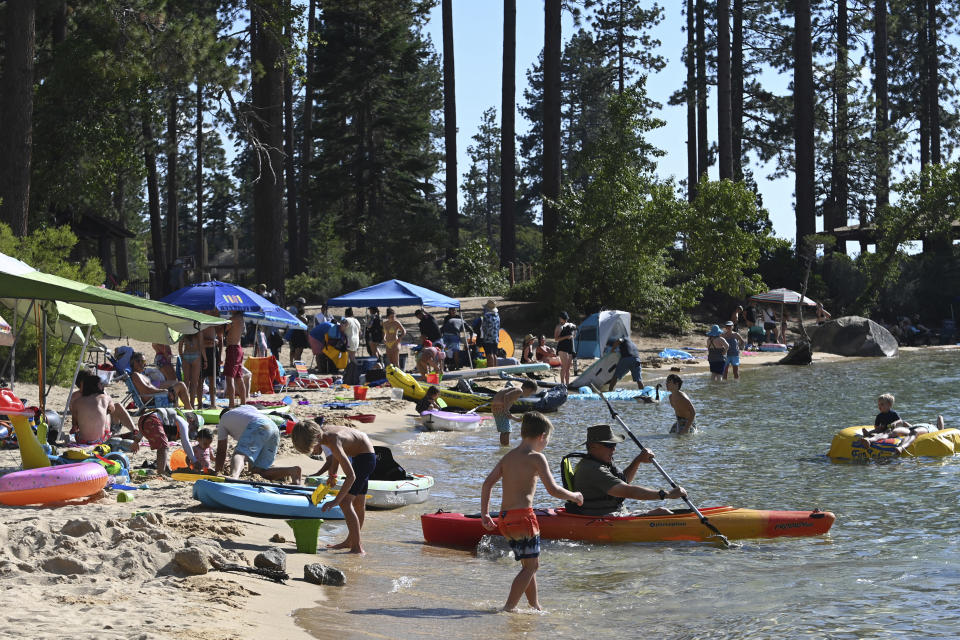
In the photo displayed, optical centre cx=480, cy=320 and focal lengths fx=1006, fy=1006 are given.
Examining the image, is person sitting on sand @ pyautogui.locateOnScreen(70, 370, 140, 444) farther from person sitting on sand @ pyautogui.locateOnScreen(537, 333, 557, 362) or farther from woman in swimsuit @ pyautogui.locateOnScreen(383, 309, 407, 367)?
person sitting on sand @ pyautogui.locateOnScreen(537, 333, 557, 362)

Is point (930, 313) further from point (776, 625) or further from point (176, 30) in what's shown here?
point (776, 625)

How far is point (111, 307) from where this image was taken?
13.0 meters

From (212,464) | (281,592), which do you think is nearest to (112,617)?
→ (281,592)

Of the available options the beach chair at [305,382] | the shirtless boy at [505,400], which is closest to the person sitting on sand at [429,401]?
the shirtless boy at [505,400]

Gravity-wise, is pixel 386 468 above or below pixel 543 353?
below

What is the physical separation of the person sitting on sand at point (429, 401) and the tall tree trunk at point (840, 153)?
109 feet

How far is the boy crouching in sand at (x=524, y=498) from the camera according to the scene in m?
7.07

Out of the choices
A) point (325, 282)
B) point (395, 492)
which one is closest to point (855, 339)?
point (325, 282)

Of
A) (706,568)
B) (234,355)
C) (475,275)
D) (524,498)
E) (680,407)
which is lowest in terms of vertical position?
(706,568)

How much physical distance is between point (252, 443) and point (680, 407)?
831 centimetres

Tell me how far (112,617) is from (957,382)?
2319cm

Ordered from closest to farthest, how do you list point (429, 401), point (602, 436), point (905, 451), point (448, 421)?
point (602, 436)
point (905, 451)
point (448, 421)
point (429, 401)

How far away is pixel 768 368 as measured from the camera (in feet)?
95.1

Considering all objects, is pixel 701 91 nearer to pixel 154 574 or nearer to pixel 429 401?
pixel 429 401
